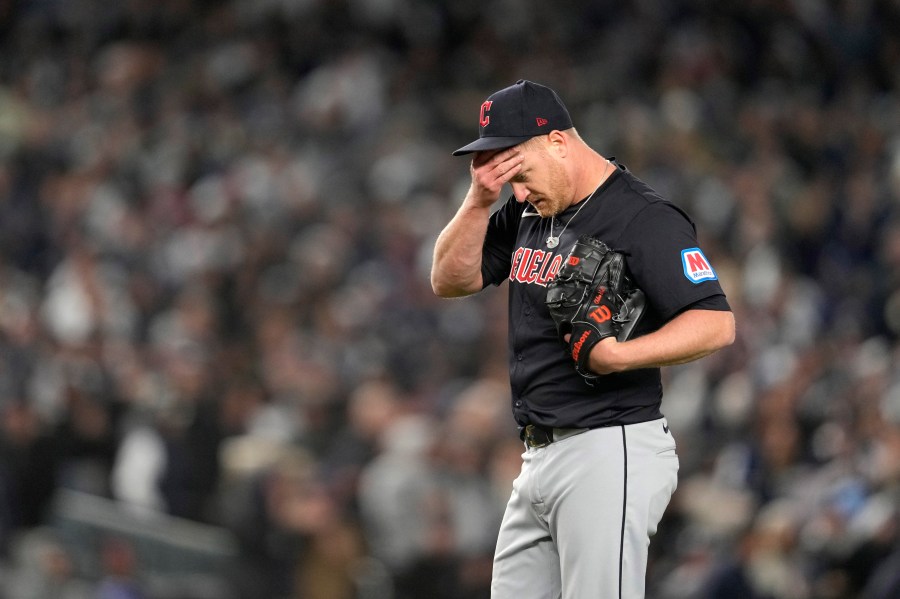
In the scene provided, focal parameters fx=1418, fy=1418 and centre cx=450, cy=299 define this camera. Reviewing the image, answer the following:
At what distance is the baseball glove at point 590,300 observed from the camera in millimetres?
3049

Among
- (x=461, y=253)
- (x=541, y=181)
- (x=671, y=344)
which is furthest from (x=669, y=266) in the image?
(x=461, y=253)

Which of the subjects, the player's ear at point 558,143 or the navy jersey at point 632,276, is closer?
the navy jersey at point 632,276

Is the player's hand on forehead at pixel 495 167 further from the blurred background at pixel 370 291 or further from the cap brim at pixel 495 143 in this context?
the blurred background at pixel 370 291

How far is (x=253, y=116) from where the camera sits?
12688 mm

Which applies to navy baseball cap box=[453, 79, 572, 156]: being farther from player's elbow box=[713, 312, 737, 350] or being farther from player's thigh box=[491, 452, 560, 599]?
player's thigh box=[491, 452, 560, 599]

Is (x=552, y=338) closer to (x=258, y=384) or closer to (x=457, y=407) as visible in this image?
A: (x=457, y=407)

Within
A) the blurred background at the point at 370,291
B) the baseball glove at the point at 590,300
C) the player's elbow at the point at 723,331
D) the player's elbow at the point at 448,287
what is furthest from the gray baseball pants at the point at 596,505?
the blurred background at the point at 370,291

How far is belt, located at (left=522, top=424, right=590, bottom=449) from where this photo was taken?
3.24m

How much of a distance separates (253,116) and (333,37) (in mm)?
1276

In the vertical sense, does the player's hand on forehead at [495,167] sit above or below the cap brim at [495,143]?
below

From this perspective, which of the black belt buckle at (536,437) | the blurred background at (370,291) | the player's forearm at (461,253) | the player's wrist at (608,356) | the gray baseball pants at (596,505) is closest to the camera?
the player's wrist at (608,356)

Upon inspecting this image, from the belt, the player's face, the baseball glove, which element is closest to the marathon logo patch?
the baseball glove

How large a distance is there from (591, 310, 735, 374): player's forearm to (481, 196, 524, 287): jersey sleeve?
60cm

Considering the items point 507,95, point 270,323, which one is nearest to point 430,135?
point 270,323
